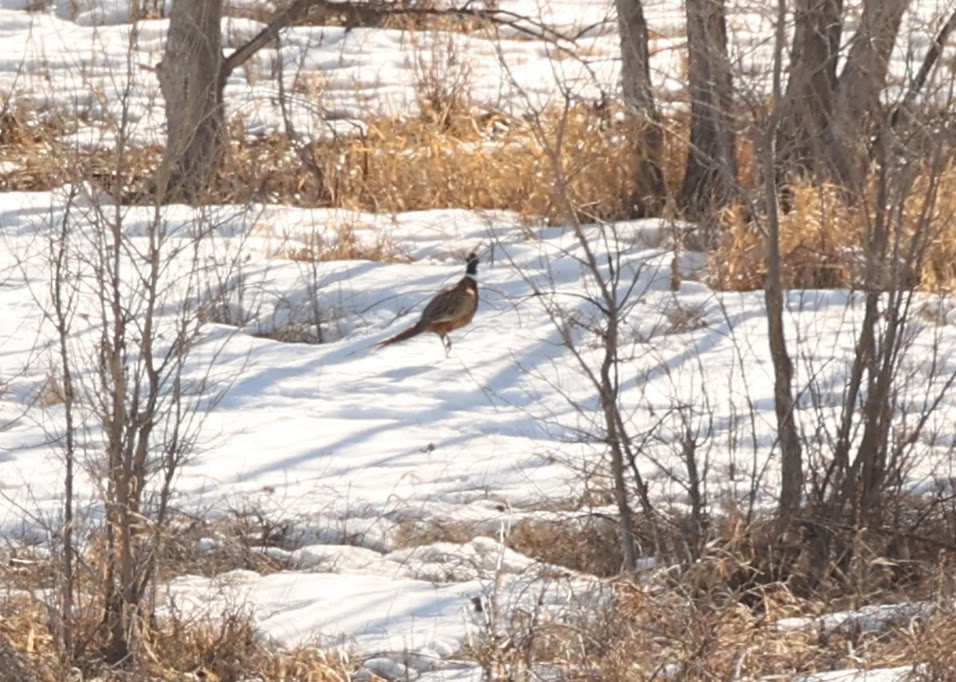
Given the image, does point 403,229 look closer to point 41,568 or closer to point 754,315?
point 754,315

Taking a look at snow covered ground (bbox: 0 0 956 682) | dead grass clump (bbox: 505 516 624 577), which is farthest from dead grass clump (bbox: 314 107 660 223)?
dead grass clump (bbox: 505 516 624 577)

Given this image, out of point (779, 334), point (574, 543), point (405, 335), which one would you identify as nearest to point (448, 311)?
point (405, 335)

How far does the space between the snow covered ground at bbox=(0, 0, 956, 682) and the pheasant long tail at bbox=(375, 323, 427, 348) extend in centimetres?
7

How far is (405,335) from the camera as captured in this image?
322 inches

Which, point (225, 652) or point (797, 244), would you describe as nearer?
point (225, 652)

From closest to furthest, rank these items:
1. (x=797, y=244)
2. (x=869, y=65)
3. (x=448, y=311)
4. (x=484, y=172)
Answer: (x=869, y=65) < (x=448, y=311) < (x=797, y=244) < (x=484, y=172)

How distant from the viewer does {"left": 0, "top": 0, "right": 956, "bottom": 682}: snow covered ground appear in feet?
16.3

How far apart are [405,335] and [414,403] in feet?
2.68

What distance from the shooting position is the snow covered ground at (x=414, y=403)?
4965mm

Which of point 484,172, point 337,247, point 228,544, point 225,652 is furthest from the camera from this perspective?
point 484,172

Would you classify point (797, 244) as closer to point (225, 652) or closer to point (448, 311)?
point (448, 311)

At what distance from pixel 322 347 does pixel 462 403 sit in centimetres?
110

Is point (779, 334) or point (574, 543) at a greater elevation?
point (779, 334)

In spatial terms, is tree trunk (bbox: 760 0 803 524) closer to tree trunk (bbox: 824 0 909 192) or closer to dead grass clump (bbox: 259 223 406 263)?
tree trunk (bbox: 824 0 909 192)
